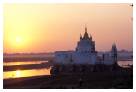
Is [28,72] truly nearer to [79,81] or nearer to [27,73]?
[27,73]

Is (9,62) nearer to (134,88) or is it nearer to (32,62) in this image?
(32,62)

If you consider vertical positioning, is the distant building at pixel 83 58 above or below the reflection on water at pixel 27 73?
above

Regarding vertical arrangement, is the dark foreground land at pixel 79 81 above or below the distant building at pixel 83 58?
below

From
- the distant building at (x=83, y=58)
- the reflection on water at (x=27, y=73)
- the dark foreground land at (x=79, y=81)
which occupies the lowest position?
the dark foreground land at (x=79, y=81)

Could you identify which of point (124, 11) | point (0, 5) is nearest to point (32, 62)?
point (0, 5)
